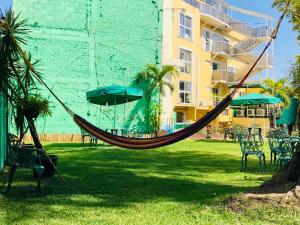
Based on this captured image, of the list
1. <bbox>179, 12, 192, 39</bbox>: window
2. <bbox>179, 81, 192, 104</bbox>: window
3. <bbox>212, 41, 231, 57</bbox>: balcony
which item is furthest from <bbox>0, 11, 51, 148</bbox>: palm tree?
<bbox>212, 41, 231, 57</bbox>: balcony

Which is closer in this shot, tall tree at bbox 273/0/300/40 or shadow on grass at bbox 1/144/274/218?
shadow on grass at bbox 1/144/274/218

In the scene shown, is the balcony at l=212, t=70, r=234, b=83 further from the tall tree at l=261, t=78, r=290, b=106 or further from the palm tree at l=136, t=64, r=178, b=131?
the palm tree at l=136, t=64, r=178, b=131

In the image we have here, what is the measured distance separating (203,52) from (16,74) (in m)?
25.8

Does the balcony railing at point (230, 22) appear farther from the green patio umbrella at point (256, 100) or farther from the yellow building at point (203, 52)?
the green patio umbrella at point (256, 100)

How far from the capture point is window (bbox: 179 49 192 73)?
28.5 meters

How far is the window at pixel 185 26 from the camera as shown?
28.2 meters

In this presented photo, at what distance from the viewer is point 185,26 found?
94.4 feet

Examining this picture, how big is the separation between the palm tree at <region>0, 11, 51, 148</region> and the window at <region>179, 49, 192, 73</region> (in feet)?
69.6

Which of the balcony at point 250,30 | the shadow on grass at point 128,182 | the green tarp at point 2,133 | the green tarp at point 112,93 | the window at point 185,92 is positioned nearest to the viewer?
the shadow on grass at point 128,182

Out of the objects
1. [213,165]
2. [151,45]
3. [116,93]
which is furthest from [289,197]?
[151,45]

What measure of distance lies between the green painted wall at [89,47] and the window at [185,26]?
182 inches

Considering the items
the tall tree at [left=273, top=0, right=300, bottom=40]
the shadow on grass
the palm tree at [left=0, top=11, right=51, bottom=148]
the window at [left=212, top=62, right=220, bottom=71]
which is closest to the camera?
the shadow on grass

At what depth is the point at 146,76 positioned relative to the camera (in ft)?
74.6

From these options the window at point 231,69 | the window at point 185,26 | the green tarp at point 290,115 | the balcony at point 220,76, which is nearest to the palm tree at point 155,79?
the window at point 185,26
